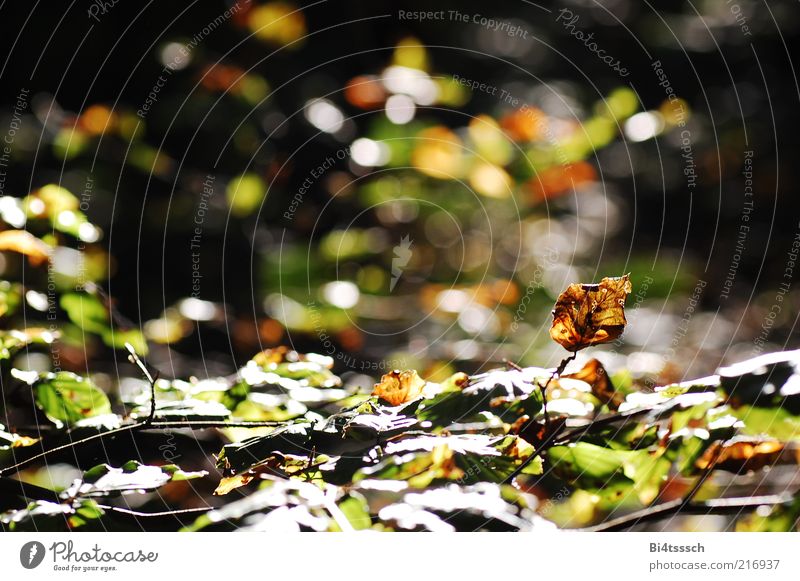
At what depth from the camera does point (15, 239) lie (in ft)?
1.47

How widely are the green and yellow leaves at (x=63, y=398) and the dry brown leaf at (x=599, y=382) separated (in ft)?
1.07

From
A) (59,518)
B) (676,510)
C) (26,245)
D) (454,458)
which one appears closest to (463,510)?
(454,458)

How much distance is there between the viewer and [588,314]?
0.39 metres

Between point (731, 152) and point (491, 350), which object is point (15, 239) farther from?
point (731, 152)

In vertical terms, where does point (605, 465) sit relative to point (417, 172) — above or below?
below

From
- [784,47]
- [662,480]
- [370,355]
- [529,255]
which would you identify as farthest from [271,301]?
[784,47]

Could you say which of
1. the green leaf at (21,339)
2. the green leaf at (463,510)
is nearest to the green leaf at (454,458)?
the green leaf at (463,510)

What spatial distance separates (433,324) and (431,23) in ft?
0.81

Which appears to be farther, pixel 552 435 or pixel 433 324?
pixel 433 324

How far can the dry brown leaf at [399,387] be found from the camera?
418 millimetres

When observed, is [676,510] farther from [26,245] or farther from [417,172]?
[26,245]

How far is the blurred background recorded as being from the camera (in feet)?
1.56

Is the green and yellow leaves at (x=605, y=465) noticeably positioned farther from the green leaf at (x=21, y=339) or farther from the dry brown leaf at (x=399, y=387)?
the green leaf at (x=21, y=339)

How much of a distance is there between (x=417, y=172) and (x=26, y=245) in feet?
1.02
